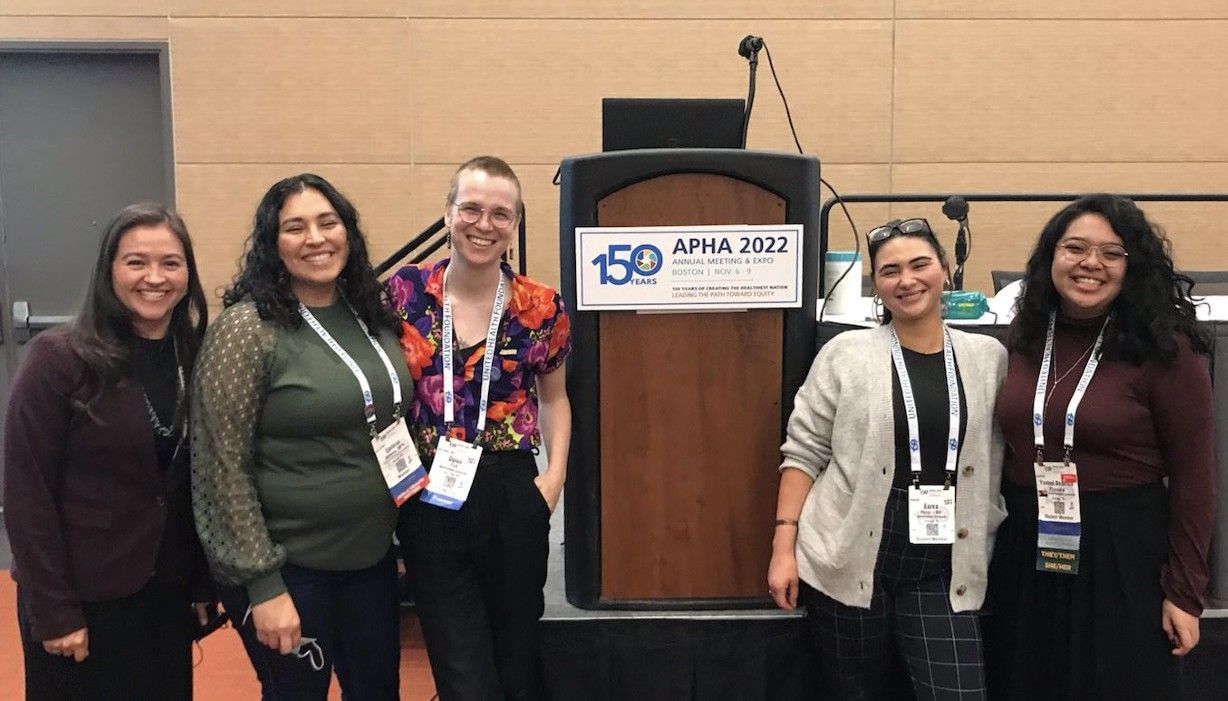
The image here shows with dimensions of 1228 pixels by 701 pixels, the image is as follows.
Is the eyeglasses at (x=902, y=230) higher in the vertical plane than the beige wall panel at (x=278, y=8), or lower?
lower

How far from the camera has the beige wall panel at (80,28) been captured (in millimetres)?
4090

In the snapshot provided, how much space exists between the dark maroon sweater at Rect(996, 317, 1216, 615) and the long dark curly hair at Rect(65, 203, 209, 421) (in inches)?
61.5

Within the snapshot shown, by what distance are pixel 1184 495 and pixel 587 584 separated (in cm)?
118

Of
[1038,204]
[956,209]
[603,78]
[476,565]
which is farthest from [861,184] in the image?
[476,565]

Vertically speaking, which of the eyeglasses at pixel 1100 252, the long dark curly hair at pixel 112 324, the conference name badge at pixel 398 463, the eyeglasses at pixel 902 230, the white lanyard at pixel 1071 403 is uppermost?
the eyeglasses at pixel 902 230

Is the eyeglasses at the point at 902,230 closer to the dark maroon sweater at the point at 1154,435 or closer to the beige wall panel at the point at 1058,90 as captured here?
the dark maroon sweater at the point at 1154,435

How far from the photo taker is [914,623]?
4.97ft

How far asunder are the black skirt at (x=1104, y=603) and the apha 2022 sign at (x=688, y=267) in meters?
0.64

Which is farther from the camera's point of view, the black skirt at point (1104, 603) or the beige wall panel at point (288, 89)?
the beige wall panel at point (288, 89)

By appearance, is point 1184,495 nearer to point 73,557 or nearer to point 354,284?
point 354,284

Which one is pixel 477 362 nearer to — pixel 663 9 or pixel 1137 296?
pixel 1137 296

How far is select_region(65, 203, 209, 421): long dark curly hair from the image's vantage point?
1.37m

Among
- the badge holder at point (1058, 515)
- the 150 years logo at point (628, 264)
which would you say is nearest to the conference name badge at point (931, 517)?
the badge holder at point (1058, 515)

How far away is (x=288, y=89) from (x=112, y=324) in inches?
124
